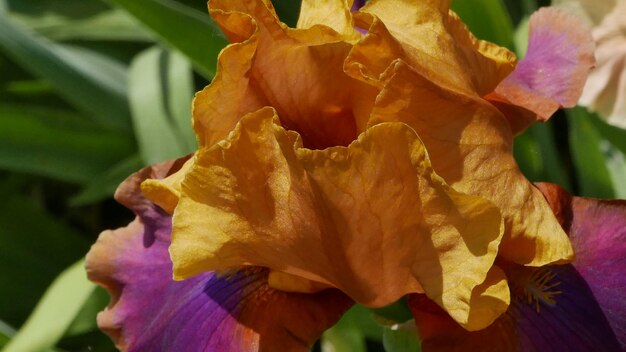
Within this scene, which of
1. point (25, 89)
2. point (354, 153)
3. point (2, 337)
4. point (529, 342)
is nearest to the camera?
point (354, 153)

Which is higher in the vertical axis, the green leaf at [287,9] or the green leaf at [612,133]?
the green leaf at [287,9]

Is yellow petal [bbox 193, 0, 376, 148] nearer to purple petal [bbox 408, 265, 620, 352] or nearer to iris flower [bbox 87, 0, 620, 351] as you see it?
iris flower [bbox 87, 0, 620, 351]

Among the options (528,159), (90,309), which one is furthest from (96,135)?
(528,159)

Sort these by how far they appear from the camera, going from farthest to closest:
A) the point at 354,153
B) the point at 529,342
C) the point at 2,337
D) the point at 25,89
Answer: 1. the point at 25,89
2. the point at 2,337
3. the point at 529,342
4. the point at 354,153

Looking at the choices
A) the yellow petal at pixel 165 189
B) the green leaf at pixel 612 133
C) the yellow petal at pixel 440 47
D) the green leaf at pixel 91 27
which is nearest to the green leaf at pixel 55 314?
the yellow petal at pixel 165 189

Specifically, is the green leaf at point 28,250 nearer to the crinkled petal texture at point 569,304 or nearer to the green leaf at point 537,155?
the green leaf at point 537,155

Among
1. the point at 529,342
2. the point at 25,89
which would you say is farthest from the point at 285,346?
the point at 25,89

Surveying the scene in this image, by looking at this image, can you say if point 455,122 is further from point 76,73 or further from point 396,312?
point 76,73

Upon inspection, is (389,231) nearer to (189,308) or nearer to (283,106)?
(283,106)
